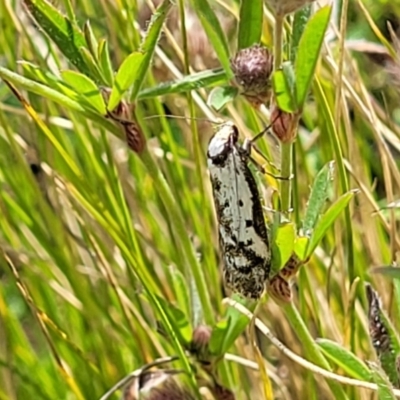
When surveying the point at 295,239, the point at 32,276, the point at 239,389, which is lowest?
the point at 239,389

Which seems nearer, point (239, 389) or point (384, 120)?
point (239, 389)

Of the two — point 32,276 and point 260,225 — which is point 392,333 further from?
point 32,276

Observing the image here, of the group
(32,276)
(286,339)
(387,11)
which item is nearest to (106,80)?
(286,339)

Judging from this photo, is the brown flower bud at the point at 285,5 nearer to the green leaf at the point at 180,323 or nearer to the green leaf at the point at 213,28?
the green leaf at the point at 213,28

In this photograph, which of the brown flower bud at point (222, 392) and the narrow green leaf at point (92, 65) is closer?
the narrow green leaf at point (92, 65)

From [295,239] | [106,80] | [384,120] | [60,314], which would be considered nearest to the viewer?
[295,239]

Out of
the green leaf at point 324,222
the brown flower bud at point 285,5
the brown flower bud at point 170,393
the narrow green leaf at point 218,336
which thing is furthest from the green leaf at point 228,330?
the brown flower bud at point 285,5

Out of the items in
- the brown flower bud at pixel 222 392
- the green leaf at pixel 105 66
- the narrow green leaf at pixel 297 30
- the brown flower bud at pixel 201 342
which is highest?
the green leaf at pixel 105 66

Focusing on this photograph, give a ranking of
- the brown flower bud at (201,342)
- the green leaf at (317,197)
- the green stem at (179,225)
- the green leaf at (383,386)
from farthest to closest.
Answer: the brown flower bud at (201,342) < the green stem at (179,225) < the green leaf at (317,197) < the green leaf at (383,386)
